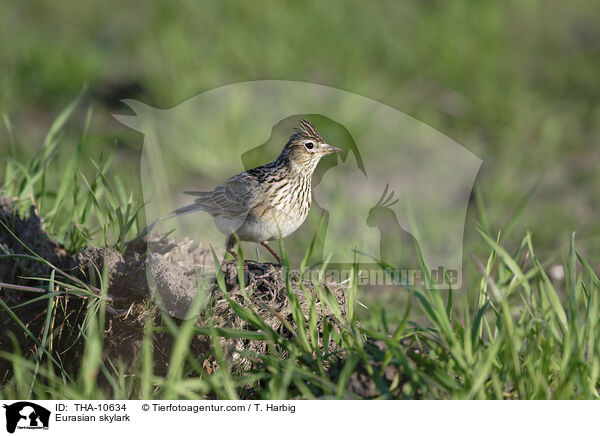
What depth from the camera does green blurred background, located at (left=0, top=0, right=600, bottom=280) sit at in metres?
6.16

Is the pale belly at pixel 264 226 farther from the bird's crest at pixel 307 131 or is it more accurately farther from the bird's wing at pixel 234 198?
the bird's crest at pixel 307 131

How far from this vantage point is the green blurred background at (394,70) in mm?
6160

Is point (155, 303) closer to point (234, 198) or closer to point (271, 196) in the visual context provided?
point (234, 198)

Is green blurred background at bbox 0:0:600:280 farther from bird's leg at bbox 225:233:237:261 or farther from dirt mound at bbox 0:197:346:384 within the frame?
bird's leg at bbox 225:233:237:261

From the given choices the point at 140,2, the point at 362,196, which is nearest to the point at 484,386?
the point at 362,196

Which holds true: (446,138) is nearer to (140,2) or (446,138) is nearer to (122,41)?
(122,41)

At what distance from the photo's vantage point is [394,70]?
7.48 metres

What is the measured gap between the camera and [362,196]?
231 inches

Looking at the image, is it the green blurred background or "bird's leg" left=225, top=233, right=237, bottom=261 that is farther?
the green blurred background

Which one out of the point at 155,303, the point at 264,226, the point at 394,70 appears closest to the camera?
the point at 264,226

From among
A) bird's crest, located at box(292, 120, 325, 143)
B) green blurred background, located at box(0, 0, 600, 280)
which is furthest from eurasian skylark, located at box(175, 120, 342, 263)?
green blurred background, located at box(0, 0, 600, 280)

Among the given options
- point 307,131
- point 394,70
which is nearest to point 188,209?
point 307,131

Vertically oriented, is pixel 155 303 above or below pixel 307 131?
below

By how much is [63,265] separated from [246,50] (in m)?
4.65
